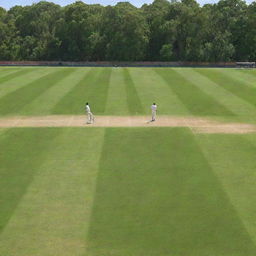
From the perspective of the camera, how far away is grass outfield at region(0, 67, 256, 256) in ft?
46.7

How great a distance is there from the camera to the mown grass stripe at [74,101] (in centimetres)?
3366

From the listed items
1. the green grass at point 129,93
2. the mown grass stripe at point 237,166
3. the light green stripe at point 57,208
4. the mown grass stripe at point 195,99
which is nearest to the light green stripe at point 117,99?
the green grass at point 129,93

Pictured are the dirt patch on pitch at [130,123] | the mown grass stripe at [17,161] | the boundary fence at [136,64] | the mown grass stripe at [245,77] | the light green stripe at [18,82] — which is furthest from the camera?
the boundary fence at [136,64]

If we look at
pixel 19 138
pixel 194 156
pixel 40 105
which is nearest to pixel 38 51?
pixel 40 105

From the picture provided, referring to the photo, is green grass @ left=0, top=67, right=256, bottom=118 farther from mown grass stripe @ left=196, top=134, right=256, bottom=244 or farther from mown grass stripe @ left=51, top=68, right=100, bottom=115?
mown grass stripe @ left=196, top=134, right=256, bottom=244

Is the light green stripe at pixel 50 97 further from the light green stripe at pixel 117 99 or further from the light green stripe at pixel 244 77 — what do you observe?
the light green stripe at pixel 244 77

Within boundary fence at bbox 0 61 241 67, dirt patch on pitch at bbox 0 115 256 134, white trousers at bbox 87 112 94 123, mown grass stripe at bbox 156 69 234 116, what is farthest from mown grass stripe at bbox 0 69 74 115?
boundary fence at bbox 0 61 241 67

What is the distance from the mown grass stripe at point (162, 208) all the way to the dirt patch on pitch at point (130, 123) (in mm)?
5330

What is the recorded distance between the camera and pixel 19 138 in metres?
25.9

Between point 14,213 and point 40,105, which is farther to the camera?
point 40,105

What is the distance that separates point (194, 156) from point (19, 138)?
11206 millimetres

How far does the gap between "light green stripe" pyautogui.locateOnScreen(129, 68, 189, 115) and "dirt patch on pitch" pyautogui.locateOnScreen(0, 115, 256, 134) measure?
2737 mm

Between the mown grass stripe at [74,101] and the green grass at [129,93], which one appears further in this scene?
the green grass at [129,93]

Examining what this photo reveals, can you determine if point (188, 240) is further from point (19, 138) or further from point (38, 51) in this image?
point (38, 51)
